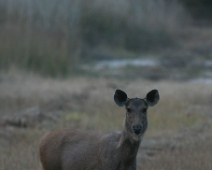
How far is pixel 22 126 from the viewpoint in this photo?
1402 centimetres

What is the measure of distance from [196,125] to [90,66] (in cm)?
992

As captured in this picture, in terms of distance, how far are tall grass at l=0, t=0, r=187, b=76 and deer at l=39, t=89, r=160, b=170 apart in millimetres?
11225

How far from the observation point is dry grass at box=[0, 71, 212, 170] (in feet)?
37.2

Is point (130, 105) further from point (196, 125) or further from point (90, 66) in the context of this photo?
point (90, 66)

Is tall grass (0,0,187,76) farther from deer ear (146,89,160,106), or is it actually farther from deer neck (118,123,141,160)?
deer neck (118,123,141,160)

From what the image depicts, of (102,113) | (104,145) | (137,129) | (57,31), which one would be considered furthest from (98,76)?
(137,129)

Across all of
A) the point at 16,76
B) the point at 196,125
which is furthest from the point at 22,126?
the point at 16,76

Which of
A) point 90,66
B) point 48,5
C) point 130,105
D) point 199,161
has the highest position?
point 48,5

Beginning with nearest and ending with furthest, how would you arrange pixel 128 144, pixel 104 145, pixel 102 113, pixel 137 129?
pixel 137 129, pixel 128 144, pixel 104 145, pixel 102 113

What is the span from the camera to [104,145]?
334 inches

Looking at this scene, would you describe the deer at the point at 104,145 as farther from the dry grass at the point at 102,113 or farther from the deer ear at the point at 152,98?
the dry grass at the point at 102,113

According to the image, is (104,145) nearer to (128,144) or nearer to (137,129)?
(128,144)

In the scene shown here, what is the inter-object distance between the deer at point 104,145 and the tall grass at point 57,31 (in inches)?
442

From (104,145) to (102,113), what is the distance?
7571 mm
